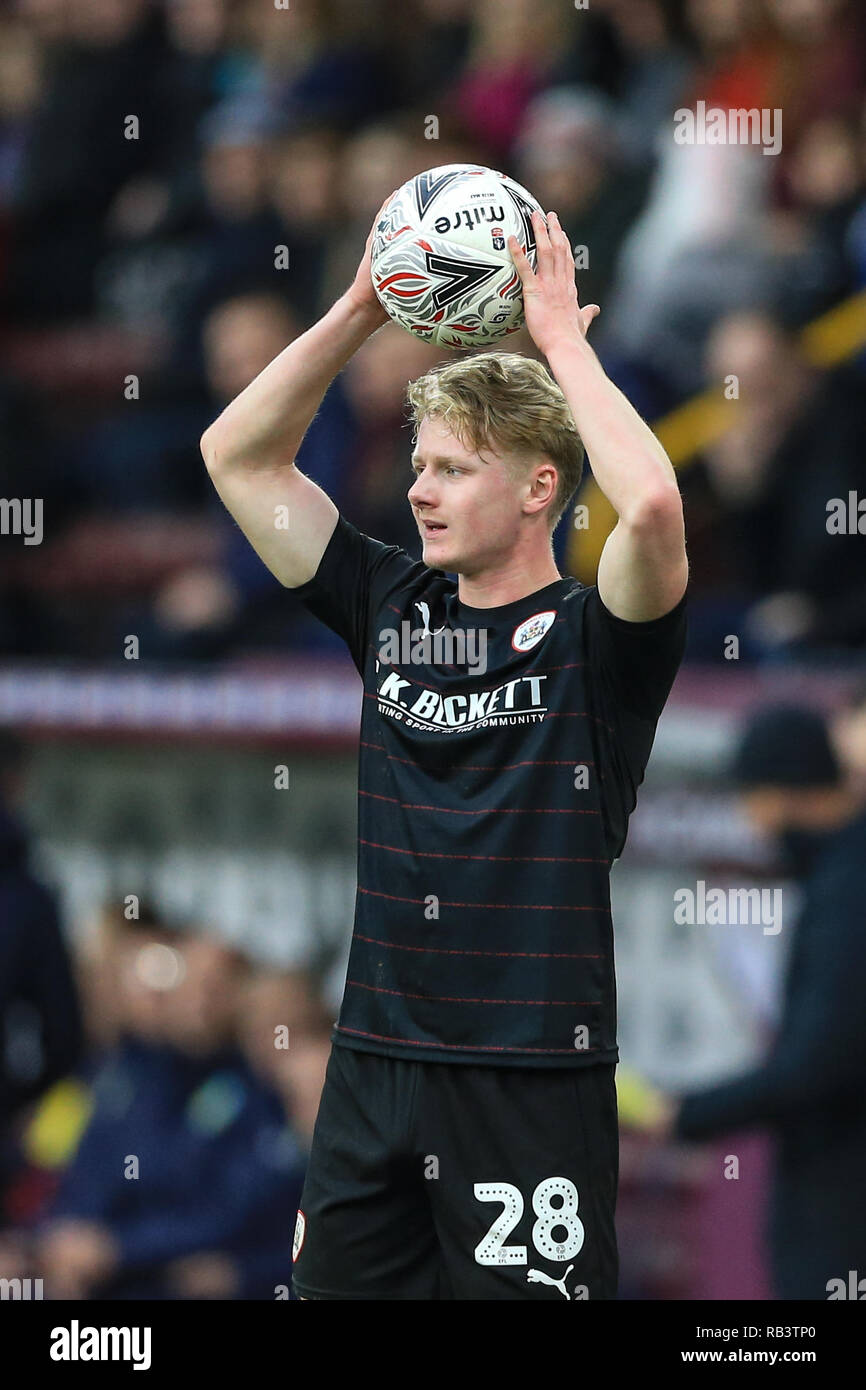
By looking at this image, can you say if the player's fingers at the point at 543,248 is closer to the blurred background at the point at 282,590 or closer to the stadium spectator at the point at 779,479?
the blurred background at the point at 282,590

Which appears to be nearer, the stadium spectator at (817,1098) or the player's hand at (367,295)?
the player's hand at (367,295)

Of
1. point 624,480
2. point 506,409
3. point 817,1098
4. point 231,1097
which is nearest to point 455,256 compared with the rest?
point 506,409

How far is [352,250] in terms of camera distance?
29.7 feet

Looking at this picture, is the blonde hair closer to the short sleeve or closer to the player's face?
the player's face

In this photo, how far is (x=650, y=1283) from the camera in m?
6.63

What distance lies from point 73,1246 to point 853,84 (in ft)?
18.3

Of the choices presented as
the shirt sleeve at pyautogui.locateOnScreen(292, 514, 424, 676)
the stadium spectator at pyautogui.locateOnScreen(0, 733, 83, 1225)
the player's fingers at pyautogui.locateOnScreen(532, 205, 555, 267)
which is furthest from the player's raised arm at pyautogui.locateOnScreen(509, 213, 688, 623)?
the stadium spectator at pyautogui.locateOnScreen(0, 733, 83, 1225)

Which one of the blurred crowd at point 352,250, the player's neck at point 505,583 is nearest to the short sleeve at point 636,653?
the player's neck at point 505,583

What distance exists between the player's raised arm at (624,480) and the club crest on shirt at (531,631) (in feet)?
0.52

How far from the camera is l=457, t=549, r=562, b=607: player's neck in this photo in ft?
12.2

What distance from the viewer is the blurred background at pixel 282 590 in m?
6.62

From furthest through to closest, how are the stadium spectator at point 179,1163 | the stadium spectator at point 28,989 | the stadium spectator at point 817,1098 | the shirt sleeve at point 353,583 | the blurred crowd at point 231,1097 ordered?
the stadium spectator at point 28,989, the stadium spectator at point 179,1163, the blurred crowd at point 231,1097, the stadium spectator at point 817,1098, the shirt sleeve at point 353,583
